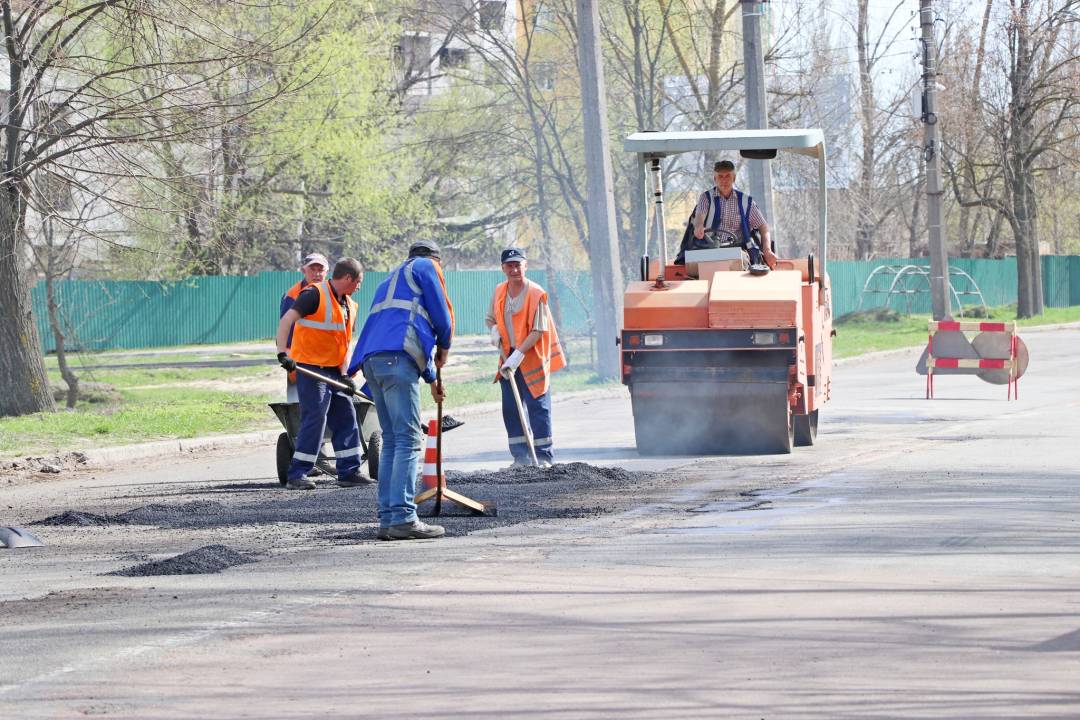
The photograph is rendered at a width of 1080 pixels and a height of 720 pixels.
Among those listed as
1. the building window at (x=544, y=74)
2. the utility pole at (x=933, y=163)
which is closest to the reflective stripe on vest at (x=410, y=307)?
the utility pole at (x=933, y=163)

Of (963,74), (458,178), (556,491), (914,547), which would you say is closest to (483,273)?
(458,178)

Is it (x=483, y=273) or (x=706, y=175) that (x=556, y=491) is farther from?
(x=483, y=273)

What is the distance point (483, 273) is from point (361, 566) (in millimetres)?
42290

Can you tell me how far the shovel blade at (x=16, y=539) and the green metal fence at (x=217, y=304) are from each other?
25577 millimetres

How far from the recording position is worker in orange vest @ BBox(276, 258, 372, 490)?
1209 cm

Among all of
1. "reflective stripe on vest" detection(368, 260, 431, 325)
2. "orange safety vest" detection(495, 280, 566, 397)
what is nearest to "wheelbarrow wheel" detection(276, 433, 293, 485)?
"orange safety vest" detection(495, 280, 566, 397)

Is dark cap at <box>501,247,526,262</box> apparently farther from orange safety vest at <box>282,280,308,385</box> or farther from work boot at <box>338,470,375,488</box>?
work boot at <box>338,470,375,488</box>

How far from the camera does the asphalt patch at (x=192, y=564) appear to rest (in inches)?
318

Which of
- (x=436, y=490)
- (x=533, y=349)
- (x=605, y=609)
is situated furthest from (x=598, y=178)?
(x=605, y=609)

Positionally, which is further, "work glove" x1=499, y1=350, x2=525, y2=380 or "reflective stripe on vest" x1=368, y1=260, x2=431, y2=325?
"work glove" x1=499, y1=350, x2=525, y2=380

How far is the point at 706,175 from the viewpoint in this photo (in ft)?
106

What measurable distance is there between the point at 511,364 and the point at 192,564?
476 centimetres

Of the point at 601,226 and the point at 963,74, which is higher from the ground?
the point at 963,74

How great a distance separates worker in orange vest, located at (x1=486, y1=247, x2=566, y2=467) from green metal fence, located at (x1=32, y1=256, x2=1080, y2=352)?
70.7 feet
